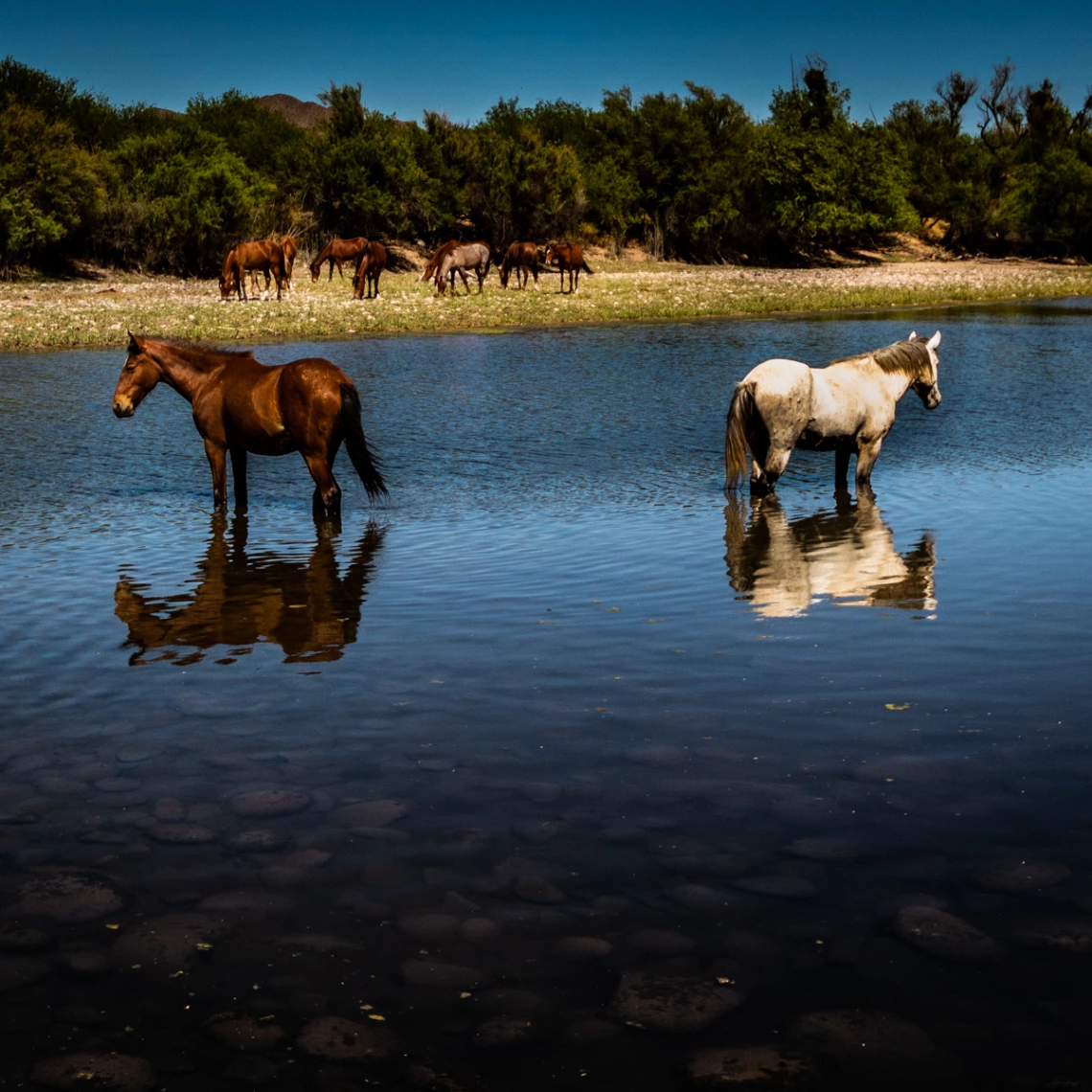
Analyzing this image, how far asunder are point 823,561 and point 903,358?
4.34m

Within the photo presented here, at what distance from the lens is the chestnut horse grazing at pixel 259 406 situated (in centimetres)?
1162

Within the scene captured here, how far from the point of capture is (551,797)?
5004 millimetres

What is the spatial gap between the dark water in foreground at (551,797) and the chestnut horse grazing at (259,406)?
0.91 m

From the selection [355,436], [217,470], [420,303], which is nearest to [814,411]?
[355,436]

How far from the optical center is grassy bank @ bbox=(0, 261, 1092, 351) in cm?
3095

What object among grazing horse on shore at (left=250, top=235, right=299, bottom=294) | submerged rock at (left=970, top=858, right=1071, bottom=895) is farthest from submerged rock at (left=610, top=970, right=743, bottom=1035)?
grazing horse on shore at (left=250, top=235, right=299, bottom=294)

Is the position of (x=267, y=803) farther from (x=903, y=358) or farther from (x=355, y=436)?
(x=903, y=358)

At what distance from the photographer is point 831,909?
159 inches

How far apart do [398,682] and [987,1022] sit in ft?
12.2

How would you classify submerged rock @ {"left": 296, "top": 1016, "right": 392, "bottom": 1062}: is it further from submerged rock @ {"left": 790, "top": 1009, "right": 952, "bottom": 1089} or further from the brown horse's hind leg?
the brown horse's hind leg

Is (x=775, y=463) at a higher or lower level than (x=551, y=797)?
higher

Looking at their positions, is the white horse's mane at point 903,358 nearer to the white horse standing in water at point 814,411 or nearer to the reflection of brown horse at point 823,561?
the white horse standing in water at point 814,411

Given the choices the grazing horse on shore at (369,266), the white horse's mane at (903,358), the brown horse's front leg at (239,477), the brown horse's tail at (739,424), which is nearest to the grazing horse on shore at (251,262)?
the grazing horse on shore at (369,266)

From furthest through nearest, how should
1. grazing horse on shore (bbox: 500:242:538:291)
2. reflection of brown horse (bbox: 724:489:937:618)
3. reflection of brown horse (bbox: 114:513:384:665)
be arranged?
grazing horse on shore (bbox: 500:242:538:291)
reflection of brown horse (bbox: 724:489:937:618)
reflection of brown horse (bbox: 114:513:384:665)
